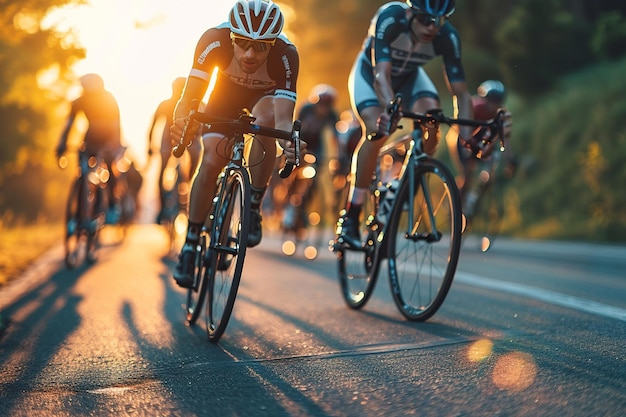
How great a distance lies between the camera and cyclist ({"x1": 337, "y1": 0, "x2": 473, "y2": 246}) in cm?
640

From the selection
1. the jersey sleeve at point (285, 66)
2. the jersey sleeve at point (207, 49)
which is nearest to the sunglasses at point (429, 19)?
the jersey sleeve at point (285, 66)

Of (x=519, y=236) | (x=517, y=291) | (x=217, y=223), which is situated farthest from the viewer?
(x=519, y=236)

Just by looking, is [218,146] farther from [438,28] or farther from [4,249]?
[4,249]

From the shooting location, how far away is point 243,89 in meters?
6.20

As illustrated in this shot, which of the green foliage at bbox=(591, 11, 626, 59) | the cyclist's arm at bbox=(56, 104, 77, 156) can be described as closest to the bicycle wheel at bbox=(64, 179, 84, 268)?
the cyclist's arm at bbox=(56, 104, 77, 156)

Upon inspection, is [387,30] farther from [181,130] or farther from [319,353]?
[319,353]

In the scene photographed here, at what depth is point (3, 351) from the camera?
533 centimetres

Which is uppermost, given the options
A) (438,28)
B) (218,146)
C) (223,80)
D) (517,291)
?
(438,28)

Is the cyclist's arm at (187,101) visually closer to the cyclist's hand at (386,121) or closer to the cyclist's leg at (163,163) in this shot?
the cyclist's hand at (386,121)

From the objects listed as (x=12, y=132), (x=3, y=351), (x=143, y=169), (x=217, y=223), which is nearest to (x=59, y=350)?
(x=3, y=351)

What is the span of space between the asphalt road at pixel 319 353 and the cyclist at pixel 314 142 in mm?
4426

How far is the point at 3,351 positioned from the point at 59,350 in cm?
31

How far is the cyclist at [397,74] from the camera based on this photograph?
640 cm

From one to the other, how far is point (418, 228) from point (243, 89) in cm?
143
